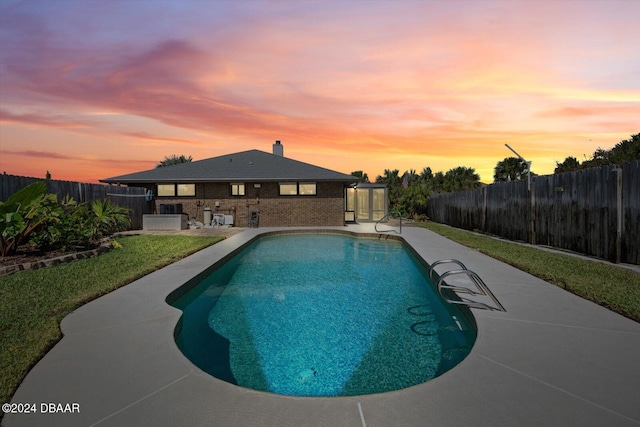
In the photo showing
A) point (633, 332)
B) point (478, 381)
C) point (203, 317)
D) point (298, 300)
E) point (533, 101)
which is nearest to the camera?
point (478, 381)

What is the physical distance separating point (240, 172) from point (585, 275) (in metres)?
17.9

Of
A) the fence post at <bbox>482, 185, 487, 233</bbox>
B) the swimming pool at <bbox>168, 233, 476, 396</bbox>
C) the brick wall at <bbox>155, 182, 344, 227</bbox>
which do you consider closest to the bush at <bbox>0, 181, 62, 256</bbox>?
the swimming pool at <bbox>168, 233, 476, 396</bbox>

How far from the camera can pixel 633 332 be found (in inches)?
158

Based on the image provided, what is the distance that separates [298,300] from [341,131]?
1564cm

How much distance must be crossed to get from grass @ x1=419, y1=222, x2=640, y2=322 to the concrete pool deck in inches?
36.6

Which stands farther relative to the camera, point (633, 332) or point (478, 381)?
point (633, 332)

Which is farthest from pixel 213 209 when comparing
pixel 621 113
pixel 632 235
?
pixel 621 113

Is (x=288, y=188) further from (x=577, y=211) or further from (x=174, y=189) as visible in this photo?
(x=577, y=211)

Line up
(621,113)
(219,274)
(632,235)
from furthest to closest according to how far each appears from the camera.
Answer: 1. (621,113)
2. (219,274)
3. (632,235)

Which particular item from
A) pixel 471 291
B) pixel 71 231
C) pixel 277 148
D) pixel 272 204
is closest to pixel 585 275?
pixel 471 291

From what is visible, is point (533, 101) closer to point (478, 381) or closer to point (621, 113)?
point (621, 113)

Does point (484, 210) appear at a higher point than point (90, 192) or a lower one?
lower

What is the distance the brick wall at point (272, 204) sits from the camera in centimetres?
2091

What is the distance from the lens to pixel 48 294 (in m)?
5.95
